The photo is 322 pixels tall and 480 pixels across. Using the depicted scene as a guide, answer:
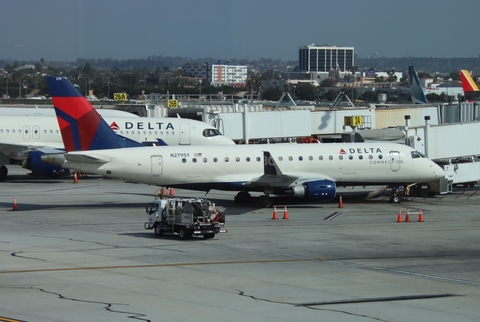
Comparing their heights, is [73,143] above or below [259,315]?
above

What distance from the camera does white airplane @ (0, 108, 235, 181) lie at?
171ft

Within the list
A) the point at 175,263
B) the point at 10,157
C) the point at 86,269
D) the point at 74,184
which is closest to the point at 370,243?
the point at 175,263

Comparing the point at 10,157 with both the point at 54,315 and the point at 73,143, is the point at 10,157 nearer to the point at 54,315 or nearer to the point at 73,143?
the point at 73,143

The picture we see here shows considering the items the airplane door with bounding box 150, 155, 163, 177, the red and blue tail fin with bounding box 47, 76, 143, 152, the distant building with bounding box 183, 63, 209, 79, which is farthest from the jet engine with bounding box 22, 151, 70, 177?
the distant building with bounding box 183, 63, 209, 79

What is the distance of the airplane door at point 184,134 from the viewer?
5650 cm

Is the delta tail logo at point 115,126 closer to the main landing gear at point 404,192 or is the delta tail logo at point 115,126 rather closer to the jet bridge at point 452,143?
the jet bridge at point 452,143

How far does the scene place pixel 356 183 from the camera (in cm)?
4156

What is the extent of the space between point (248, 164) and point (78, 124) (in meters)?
9.45

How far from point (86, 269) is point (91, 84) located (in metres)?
141

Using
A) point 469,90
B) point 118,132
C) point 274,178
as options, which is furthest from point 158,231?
point 469,90

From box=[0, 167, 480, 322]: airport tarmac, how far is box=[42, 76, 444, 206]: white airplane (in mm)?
1624

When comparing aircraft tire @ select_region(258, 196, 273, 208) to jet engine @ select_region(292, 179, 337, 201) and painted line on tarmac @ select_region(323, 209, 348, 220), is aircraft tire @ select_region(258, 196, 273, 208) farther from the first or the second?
painted line on tarmac @ select_region(323, 209, 348, 220)

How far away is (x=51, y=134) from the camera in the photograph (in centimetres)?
5416

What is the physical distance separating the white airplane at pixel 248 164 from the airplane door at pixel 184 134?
1524cm
